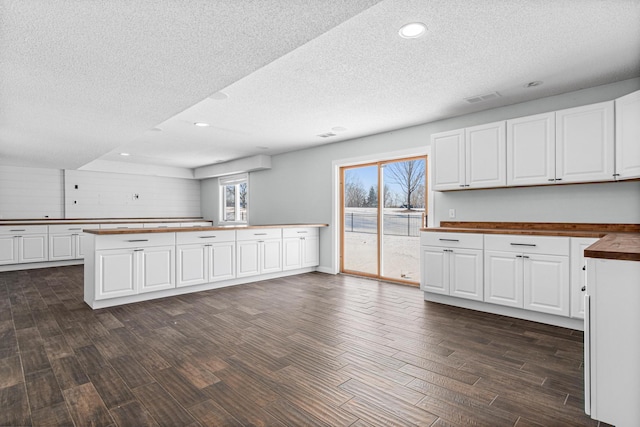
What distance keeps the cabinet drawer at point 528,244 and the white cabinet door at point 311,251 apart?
3.15 metres

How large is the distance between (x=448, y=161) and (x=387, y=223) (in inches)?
61.9

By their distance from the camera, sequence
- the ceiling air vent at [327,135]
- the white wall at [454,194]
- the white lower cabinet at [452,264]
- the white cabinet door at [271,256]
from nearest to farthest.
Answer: the white wall at [454,194]
the white lower cabinet at [452,264]
the ceiling air vent at [327,135]
the white cabinet door at [271,256]

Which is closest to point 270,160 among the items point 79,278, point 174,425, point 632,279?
point 79,278

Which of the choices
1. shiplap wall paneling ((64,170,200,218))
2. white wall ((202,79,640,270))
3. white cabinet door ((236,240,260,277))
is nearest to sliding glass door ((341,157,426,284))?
white wall ((202,79,640,270))

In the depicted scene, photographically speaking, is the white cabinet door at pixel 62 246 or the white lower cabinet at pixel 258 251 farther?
the white cabinet door at pixel 62 246

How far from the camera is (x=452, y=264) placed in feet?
12.4

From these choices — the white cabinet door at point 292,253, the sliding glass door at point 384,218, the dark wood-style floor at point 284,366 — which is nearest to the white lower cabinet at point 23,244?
the dark wood-style floor at point 284,366

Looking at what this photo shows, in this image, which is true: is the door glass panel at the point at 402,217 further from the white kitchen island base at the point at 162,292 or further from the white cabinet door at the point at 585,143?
the white kitchen island base at the point at 162,292

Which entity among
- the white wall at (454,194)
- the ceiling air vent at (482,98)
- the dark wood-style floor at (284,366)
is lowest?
the dark wood-style floor at (284,366)

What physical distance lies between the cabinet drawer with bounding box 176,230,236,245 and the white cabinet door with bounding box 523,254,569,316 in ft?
12.3

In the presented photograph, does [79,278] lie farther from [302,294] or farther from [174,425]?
[174,425]

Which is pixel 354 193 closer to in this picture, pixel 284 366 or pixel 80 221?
pixel 284 366

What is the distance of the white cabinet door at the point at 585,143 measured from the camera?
9.72 ft

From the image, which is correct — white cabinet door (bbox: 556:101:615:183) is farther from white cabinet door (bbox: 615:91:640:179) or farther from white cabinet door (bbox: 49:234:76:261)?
white cabinet door (bbox: 49:234:76:261)
